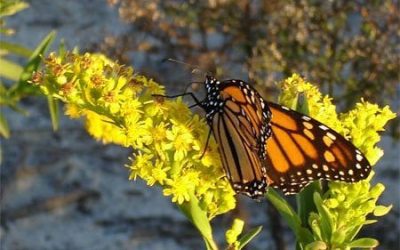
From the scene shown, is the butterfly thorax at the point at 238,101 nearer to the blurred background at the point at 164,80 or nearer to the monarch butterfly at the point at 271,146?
the monarch butterfly at the point at 271,146

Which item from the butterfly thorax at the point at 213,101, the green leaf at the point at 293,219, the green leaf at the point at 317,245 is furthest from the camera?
the butterfly thorax at the point at 213,101

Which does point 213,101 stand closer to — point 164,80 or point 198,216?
point 198,216

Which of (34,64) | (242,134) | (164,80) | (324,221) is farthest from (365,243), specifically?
(164,80)

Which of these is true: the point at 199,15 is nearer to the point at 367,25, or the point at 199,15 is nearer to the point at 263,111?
the point at 367,25

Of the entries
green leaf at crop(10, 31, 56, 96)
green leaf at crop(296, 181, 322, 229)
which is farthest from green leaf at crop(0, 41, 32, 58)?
green leaf at crop(296, 181, 322, 229)

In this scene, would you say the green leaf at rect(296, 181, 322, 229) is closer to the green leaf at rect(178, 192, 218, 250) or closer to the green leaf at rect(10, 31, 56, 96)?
the green leaf at rect(178, 192, 218, 250)

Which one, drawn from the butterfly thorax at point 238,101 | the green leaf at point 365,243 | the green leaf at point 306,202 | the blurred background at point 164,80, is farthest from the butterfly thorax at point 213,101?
the blurred background at point 164,80
